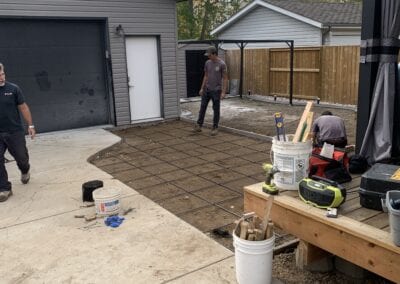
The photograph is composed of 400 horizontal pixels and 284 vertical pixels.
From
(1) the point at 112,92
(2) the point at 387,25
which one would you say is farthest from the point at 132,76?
(2) the point at 387,25

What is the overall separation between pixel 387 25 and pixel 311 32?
11.8m

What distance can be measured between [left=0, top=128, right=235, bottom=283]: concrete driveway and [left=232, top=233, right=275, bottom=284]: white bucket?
0.29 m

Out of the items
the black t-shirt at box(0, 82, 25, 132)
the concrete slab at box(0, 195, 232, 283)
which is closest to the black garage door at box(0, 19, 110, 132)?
the black t-shirt at box(0, 82, 25, 132)

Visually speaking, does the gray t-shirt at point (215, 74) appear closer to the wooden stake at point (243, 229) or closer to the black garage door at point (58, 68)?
the black garage door at point (58, 68)

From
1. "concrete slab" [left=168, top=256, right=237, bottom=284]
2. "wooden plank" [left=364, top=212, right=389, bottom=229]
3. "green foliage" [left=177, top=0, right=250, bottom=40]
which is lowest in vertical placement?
"concrete slab" [left=168, top=256, right=237, bottom=284]

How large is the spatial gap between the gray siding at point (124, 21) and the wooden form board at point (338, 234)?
6398 millimetres

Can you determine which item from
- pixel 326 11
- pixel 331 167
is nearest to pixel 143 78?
pixel 331 167

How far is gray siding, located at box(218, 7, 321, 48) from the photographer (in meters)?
15.0

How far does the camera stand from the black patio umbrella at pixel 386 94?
12.0 ft

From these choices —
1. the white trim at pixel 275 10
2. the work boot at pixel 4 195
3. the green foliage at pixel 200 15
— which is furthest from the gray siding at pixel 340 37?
the work boot at pixel 4 195

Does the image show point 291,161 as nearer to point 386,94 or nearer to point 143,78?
point 386,94

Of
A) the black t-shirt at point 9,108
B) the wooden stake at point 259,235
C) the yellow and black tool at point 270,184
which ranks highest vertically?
the black t-shirt at point 9,108

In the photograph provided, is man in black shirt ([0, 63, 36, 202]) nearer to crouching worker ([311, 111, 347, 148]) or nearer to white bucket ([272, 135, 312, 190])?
white bucket ([272, 135, 312, 190])

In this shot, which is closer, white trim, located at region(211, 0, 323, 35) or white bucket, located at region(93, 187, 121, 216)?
white bucket, located at region(93, 187, 121, 216)
